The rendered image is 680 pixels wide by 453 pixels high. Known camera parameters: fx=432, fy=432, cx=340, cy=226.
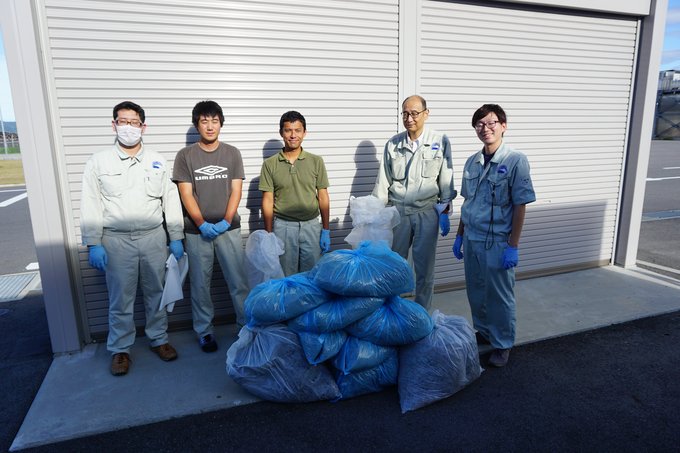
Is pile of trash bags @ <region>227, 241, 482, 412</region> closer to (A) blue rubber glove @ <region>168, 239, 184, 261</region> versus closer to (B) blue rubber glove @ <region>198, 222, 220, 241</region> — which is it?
(B) blue rubber glove @ <region>198, 222, 220, 241</region>

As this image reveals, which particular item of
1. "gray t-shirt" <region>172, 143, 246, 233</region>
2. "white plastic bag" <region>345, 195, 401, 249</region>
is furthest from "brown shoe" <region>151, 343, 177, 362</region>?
"white plastic bag" <region>345, 195, 401, 249</region>

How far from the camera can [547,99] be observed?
4.94 m

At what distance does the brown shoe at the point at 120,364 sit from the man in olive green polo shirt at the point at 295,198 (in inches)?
53.8

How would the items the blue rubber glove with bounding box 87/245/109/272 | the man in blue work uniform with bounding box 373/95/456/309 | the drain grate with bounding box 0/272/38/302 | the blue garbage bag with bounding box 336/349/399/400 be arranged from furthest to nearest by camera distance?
1. the drain grate with bounding box 0/272/38/302
2. the man in blue work uniform with bounding box 373/95/456/309
3. the blue rubber glove with bounding box 87/245/109/272
4. the blue garbage bag with bounding box 336/349/399/400

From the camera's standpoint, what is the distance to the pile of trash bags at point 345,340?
2.68m

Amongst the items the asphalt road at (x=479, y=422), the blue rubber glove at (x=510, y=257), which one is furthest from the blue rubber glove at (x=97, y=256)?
the blue rubber glove at (x=510, y=257)

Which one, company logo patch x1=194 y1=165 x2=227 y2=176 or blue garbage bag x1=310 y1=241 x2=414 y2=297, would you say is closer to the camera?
blue garbage bag x1=310 y1=241 x2=414 y2=297

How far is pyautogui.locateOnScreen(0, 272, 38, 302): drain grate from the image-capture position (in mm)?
4836

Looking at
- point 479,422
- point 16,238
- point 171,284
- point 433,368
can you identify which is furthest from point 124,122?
point 16,238

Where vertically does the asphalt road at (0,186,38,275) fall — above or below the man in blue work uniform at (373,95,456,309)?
below

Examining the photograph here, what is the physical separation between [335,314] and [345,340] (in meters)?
0.23

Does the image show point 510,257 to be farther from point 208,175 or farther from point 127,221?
point 127,221

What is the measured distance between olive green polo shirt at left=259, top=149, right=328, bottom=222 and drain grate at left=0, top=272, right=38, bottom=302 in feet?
11.3

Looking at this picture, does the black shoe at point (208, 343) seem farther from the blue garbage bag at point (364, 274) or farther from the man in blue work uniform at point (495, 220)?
the man in blue work uniform at point (495, 220)
